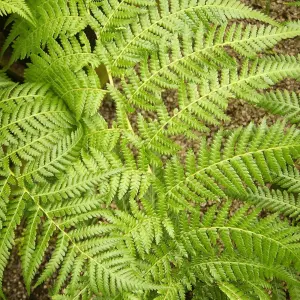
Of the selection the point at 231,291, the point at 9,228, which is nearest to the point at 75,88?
the point at 9,228

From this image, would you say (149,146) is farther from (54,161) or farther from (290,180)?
(290,180)

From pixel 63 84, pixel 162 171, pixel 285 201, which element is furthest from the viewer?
pixel 285 201

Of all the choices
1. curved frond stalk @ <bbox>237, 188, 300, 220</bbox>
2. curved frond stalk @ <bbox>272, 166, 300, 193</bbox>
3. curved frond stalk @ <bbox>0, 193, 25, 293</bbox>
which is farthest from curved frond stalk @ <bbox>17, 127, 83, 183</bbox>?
curved frond stalk @ <bbox>272, 166, 300, 193</bbox>

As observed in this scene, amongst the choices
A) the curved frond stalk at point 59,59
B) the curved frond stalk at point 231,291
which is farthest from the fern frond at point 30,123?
the curved frond stalk at point 231,291

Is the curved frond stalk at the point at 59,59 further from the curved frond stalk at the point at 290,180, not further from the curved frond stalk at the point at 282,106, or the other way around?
the curved frond stalk at the point at 290,180

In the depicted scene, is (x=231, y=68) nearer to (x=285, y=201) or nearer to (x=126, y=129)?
(x=126, y=129)

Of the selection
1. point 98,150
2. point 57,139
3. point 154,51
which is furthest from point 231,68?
point 57,139

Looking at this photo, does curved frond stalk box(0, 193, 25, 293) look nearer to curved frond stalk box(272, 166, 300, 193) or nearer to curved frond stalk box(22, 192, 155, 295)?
curved frond stalk box(22, 192, 155, 295)
